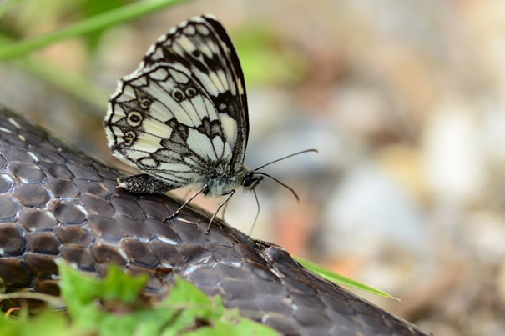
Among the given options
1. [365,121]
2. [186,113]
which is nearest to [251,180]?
[186,113]

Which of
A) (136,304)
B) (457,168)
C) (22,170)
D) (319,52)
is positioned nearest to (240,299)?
(136,304)

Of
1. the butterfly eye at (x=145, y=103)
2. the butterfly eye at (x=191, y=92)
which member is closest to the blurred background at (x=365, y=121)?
the butterfly eye at (x=145, y=103)

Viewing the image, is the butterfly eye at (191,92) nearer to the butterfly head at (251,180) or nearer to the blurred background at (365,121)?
the butterfly head at (251,180)

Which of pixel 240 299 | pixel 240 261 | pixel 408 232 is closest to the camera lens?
pixel 240 299

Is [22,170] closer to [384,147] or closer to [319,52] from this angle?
[384,147]

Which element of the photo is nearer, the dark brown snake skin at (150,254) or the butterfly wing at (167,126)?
the dark brown snake skin at (150,254)

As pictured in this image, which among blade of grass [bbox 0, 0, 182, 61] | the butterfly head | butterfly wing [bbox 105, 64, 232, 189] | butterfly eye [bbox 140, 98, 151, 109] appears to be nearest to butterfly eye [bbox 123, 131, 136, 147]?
butterfly wing [bbox 105, 64, 232, 189]

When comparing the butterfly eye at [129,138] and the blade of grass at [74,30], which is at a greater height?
the blade of grass at [74,30]
